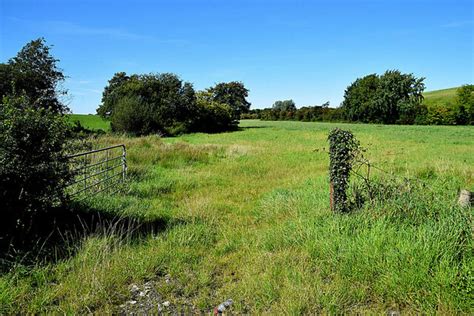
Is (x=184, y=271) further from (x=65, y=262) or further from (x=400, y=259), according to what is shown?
(x=400, y=259)

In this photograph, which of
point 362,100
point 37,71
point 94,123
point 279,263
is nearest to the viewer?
point 279,263

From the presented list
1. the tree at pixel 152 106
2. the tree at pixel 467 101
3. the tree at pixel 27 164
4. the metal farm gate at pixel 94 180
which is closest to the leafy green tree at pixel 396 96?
the tree at pixel 467 101

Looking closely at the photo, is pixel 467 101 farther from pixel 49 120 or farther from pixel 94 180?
pixel 49 120

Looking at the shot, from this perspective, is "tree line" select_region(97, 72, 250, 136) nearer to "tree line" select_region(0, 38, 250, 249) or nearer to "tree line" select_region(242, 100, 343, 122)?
"tree line" select_region(0, 38, 250, 249)

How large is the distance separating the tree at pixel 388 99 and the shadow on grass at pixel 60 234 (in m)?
72.8

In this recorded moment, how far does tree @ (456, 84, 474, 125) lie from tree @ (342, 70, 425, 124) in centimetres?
726

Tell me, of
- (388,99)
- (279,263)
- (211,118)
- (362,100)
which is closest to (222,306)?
(279,263)

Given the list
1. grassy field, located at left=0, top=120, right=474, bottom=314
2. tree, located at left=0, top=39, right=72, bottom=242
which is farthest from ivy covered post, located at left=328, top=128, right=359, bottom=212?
tree, located at left=0, top=39, right=72, bottom=242

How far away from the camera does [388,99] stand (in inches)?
2854

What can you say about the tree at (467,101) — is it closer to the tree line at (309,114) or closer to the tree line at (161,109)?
the tree line at (309,114)

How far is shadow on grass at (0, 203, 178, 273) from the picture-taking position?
436 cm

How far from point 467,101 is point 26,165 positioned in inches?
2950

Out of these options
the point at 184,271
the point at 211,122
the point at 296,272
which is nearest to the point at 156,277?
the point at 184,271

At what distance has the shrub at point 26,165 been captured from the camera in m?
4.42
